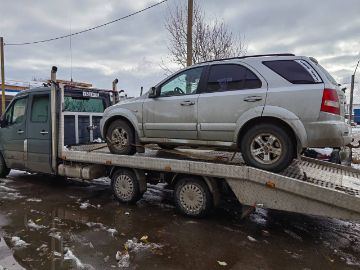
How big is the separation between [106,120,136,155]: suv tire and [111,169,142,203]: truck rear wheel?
1.30 ft

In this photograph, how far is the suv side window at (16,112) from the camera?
770 cm

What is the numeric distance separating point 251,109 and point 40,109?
16.2ft

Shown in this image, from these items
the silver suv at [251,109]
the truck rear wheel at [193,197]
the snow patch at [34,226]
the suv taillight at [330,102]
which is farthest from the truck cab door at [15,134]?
the suv taillight at [330,102]

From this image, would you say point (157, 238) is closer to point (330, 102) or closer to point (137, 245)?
point (137, 245)

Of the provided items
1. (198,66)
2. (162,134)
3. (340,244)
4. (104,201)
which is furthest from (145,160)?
(340,244)

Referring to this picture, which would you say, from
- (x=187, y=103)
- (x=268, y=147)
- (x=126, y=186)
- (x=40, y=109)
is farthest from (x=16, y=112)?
(x=268, y=147)

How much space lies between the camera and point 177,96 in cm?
554

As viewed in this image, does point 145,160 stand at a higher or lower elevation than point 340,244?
higher

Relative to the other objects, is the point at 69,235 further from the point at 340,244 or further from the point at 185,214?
the point at 340,244

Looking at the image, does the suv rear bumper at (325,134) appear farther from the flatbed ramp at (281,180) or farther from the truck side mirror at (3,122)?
the truck side mirror at (3,122)

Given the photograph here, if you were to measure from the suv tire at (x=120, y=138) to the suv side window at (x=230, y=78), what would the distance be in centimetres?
179

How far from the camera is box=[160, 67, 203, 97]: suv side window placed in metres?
5.45

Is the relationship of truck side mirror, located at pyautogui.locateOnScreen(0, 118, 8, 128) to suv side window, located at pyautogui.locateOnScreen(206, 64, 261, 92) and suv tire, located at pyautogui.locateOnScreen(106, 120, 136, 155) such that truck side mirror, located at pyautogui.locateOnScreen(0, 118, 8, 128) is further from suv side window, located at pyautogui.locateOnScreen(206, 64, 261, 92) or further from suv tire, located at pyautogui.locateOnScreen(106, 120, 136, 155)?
suv side window, located at pyautogui.locateOnScreen(206, 64, 261, 92)

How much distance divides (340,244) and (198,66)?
11.3 ft
